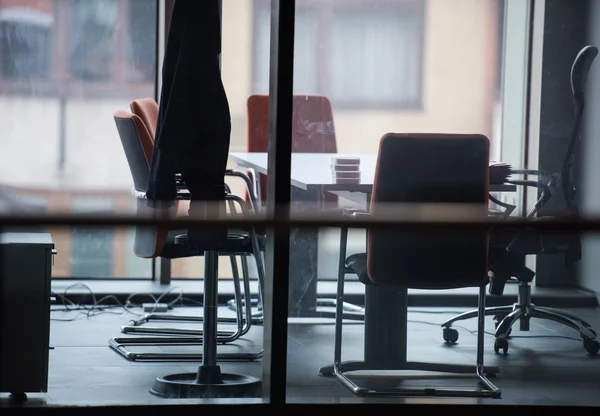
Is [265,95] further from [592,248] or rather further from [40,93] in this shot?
[592,248]

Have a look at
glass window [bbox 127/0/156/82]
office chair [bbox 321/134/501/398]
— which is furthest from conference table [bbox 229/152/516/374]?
glass window [bbox 127/0/156/82]

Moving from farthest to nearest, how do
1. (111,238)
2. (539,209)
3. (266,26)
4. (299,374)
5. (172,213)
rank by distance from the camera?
1. (111,238)
2. (266,26)
3. (539,209)
4. (172,213)
5. (299,374)

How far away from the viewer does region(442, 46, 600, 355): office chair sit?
3.61m

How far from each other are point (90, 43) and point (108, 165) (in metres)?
0.60

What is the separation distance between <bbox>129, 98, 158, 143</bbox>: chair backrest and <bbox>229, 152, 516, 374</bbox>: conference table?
24.9 inches

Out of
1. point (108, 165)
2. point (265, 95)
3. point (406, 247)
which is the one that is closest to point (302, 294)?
point (406, 247)

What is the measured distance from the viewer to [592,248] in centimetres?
391

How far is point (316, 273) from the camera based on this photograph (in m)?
3.47

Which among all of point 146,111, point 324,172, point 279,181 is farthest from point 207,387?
point 146,111

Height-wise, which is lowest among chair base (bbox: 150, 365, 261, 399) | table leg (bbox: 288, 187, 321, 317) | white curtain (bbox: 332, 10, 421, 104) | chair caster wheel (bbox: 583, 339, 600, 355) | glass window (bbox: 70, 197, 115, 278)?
chair base (bbox: 150, 365, 261, 399)

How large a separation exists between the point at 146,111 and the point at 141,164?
0.49 m

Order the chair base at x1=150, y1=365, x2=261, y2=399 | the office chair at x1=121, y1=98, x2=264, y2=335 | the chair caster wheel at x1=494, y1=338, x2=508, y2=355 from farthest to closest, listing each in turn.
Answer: the office chair at x1=121, y1=98, x2=264, y2=335 → the chair caster wheel at x1=494, y1=338, x2=508, y2=355 → the chair base at x1=150, y1=365, x2=261, y2=399

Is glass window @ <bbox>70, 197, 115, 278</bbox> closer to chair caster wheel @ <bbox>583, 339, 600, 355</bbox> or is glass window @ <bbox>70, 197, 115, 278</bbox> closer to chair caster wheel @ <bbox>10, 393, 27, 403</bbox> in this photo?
chair caster wheel @ <bbox>10, 393, 27, 403</bbox>

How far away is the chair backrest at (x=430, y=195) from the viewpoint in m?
3.21
